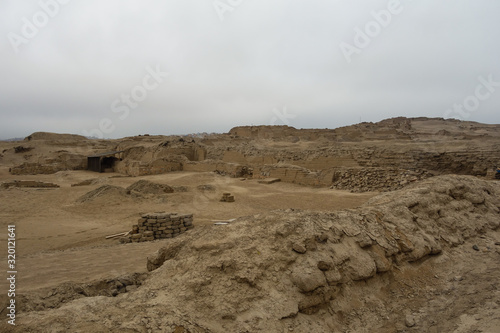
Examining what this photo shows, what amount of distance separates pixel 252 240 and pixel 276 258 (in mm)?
388

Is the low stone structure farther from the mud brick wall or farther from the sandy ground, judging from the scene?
the mud brick wall

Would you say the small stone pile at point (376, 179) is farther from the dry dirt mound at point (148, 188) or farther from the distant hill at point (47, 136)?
the distant hill at point (47, 136)

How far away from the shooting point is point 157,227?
7578 millimetres

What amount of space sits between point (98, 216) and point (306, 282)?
876cm

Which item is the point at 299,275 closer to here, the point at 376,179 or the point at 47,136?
the point at 376,179

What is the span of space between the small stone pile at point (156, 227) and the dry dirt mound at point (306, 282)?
11.2 feet

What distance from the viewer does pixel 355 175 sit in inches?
560

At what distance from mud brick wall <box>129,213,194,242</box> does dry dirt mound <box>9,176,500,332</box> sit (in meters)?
3.42

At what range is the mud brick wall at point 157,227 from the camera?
7.38m

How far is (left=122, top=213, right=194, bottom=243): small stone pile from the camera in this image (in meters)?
7.36

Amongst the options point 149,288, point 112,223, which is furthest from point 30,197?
point 149,288
